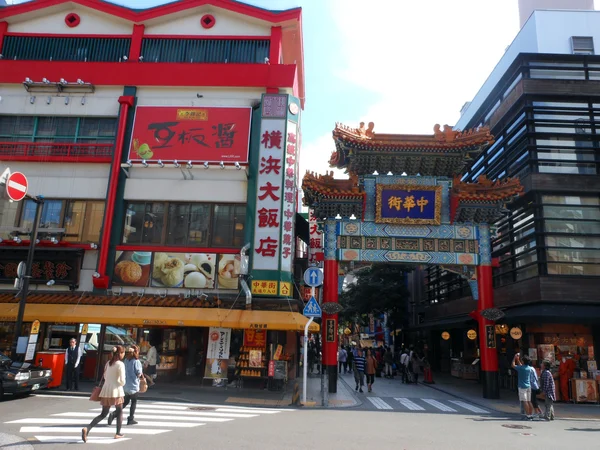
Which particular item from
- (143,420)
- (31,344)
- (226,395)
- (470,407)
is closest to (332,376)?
(226,395)

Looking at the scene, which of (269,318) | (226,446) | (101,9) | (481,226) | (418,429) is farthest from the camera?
(101,9)

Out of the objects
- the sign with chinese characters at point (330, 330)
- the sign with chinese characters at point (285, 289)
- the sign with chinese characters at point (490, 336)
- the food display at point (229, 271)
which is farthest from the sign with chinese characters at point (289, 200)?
the sign with chinese characters at point (490, 336)

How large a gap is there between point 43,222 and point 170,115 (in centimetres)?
740

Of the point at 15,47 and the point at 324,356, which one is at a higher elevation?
the point at 15,47

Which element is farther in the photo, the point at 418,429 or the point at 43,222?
the point at 43,222

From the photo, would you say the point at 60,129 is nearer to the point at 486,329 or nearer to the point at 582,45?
the point at 486,329

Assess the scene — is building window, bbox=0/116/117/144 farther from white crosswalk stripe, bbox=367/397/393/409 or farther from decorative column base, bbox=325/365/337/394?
white crosswalk stripe, bbox=367/397/393/409

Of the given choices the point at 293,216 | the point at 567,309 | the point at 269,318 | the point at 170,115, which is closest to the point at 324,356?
the point at 269,318

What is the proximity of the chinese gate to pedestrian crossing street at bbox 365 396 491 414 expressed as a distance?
3804 millimetres

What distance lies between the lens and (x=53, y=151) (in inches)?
821

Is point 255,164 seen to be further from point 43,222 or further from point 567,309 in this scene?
point 567,309

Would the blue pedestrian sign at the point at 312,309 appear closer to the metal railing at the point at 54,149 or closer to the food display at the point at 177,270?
the food display at the point at 177,270

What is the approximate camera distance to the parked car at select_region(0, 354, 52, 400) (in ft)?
42.3

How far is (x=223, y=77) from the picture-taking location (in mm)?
21109
